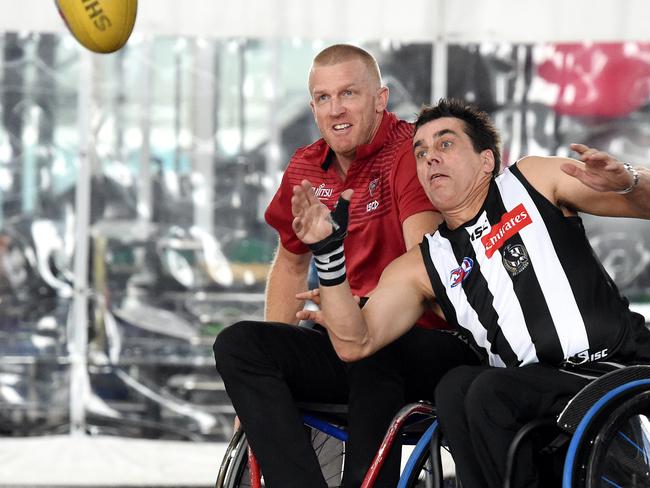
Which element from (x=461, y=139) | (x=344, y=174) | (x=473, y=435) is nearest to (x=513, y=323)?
(x=473, y=435)

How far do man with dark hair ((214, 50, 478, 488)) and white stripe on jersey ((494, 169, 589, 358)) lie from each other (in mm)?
293

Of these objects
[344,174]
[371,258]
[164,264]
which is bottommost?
[164,264]

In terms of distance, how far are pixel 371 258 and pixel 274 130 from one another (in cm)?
222

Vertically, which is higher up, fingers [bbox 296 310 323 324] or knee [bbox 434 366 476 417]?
fingers [bbox 296 310 323 324]

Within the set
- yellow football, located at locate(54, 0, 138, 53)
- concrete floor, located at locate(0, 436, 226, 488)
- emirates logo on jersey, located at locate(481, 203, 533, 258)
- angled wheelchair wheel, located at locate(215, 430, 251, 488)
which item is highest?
yellow football, located at locate(54, 0, 138, 53)

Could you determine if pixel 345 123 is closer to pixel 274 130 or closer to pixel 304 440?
pixel 304 440

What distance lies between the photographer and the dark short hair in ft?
8.79

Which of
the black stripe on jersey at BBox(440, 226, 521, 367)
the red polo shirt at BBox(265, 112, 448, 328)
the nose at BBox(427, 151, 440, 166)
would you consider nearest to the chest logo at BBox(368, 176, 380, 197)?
the red polo shirt at BBox(265, 112, 448, 328)

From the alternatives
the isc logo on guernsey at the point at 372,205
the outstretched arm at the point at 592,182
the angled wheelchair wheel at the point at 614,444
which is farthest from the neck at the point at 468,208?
the angled wheelchair wheel at the point at 614,444

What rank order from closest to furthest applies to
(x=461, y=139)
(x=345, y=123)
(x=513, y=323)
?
(x=513, y=323), (x=461, y=139), (x=345, y=123)

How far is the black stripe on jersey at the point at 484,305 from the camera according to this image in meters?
2.40

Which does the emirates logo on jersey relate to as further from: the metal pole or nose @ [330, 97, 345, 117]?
the metal pole

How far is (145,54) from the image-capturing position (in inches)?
194

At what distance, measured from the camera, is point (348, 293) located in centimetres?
244
